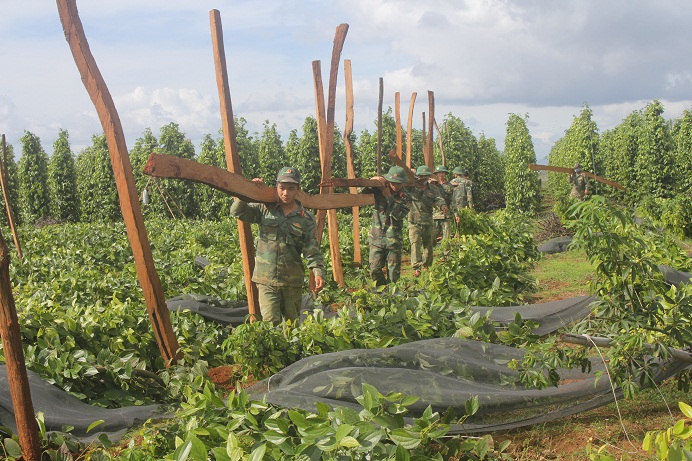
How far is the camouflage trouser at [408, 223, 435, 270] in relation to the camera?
10.7 metres

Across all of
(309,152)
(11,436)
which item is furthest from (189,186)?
(11,436)

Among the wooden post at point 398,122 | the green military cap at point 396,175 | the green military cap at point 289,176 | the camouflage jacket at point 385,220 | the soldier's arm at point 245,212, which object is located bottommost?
the camouflage jacket at point 385,220

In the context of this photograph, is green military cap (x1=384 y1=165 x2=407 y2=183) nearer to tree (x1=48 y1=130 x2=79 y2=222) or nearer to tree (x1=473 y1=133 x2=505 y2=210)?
tree (x1=473 y1=133 x2=505 y2=210)

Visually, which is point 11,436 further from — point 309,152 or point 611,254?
point 309,152

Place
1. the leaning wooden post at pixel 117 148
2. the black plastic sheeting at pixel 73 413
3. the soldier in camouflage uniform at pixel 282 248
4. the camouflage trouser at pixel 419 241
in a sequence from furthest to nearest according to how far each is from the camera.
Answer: the camouflage trouser at pixel 419 241
the soldier in camouflage uniform at pixel 282 248
the leaning wooden post at pixel 117 148
the black plastic sheeting at pixel 73 413

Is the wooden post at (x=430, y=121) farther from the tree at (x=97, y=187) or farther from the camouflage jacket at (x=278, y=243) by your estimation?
the tree at (x=97, y=187)

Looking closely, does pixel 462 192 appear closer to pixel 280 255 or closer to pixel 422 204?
pixel 422 204

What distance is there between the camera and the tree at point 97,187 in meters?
22.5

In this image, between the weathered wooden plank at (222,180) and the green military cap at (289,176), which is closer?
the weathered wooden plank at (222,180)

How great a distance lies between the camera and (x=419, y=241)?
427 inches

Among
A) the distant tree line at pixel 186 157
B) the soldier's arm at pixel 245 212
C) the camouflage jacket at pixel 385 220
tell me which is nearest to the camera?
the soldier's arm at pixel 245 212

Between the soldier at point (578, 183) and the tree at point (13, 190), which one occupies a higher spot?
the tree at point (13, 190)

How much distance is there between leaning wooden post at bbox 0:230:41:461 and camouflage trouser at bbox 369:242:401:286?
5.95 metres

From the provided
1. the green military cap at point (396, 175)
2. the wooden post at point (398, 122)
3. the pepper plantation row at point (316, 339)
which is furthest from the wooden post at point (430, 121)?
the pepper plantation row at point (316, 339)
